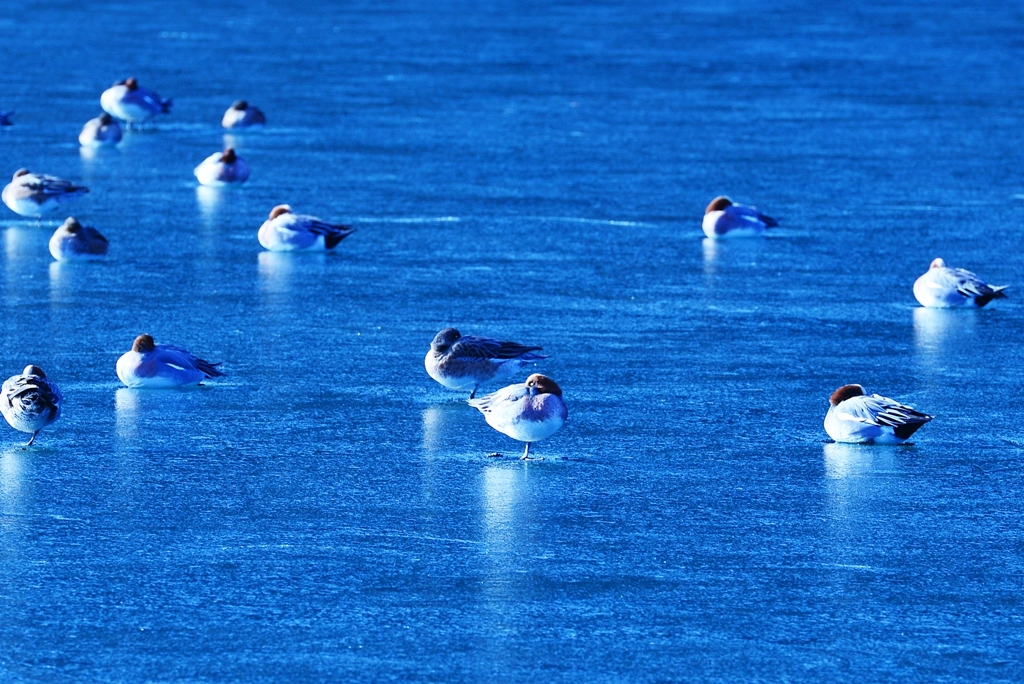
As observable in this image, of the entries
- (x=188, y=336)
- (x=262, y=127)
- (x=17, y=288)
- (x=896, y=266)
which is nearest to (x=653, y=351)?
(x=188, y=336)

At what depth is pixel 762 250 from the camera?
16359mm

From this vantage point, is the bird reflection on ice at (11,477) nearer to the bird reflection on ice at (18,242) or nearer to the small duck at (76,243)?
the small duck at (76,243)

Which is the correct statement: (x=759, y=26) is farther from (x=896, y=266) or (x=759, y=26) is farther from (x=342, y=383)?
(x=342, y=383)

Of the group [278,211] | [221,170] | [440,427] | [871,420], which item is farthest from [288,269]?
[871,420]

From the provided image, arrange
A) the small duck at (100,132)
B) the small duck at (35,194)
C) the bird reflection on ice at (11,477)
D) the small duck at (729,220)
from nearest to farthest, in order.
Answer: 1. the bird reflection on ice at (11,477)
2. the small duck at (729,220)
3. the small duck at (35,194)
4. the small duck at (100,132)

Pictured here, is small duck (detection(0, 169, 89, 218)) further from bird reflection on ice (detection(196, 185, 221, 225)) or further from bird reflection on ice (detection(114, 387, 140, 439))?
bird reflection on ice (detection(114, 387, 140, 439))

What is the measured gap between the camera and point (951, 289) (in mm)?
13758

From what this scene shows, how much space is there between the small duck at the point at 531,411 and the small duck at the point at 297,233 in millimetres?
6487

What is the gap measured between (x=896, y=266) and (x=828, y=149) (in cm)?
651

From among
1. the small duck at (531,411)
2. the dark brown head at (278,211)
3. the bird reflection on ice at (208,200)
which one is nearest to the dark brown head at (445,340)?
the small duck at (531,411)

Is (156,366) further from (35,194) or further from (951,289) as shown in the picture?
(35,194)

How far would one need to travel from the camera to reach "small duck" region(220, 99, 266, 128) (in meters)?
23.2

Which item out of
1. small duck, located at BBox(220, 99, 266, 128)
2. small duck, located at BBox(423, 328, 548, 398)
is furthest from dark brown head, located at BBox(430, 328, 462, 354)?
small duck, located at BBox(220, 99, 266, 128)

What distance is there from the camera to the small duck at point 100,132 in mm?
22109
